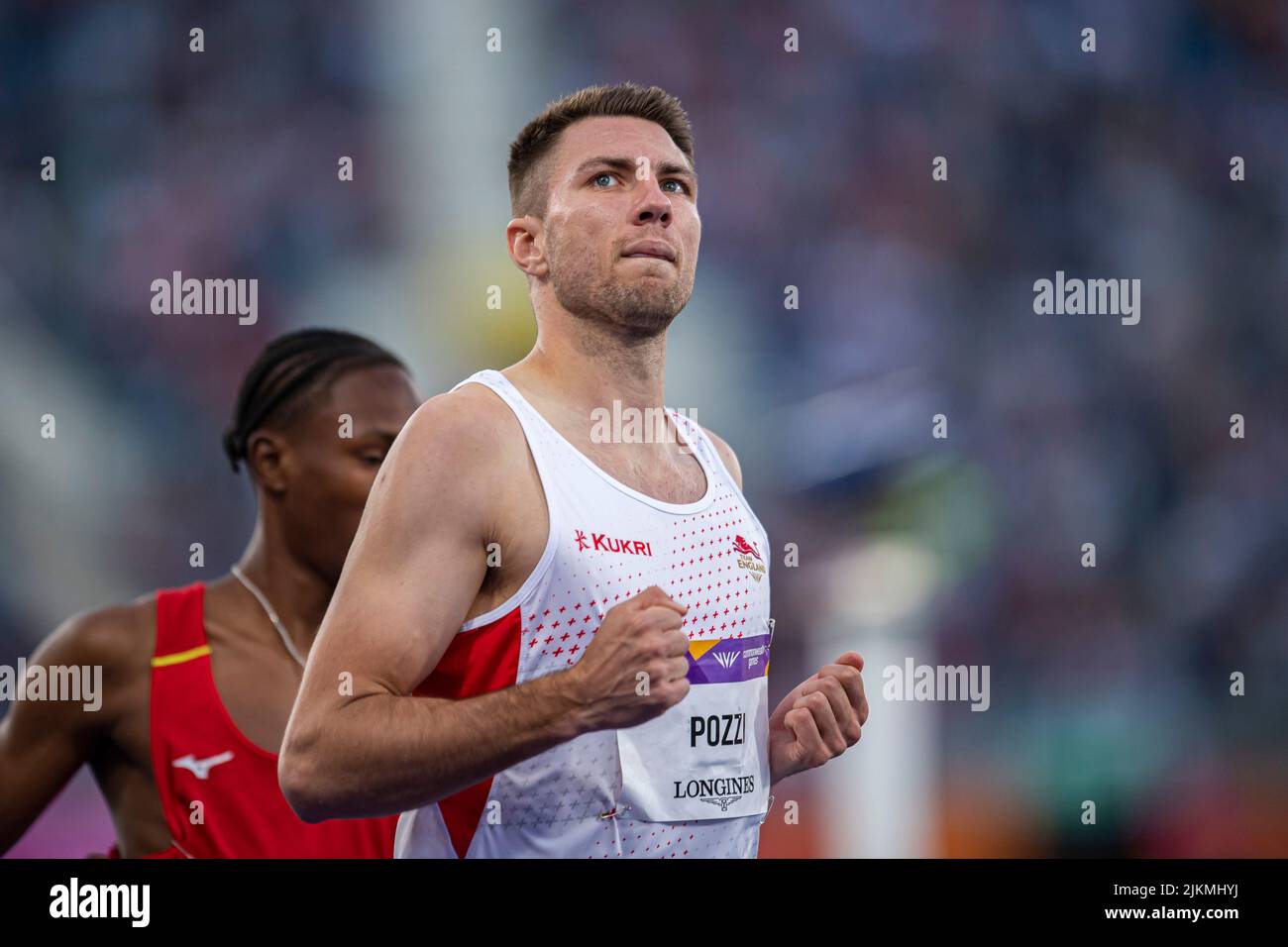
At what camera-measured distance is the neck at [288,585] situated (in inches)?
148

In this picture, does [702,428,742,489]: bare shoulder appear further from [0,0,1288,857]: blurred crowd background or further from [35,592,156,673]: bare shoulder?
[0,0,1288,857]: blurred crowd background

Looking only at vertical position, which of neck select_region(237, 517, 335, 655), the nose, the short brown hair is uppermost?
the short brown hair

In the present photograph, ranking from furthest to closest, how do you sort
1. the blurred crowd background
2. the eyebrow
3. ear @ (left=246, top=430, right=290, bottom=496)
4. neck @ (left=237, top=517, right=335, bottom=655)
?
the blurred crowd background < ear @ (left=246, top=430, right=290, bottom=496) < neck @ (left=237, top=517, right=335, bottom=655) < the eyebrow

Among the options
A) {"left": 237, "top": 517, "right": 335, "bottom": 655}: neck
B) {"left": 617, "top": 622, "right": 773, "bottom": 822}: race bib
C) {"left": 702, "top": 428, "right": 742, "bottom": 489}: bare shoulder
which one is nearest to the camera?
{"left": 617, "top": 622, "right": 773, "bottom": 822}: race bib

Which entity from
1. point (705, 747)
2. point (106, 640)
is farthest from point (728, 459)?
point (106, 640)

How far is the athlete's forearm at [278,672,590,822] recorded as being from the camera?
2.08 metres

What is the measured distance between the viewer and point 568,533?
2.28m

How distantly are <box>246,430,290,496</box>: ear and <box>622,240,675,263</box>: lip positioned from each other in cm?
176

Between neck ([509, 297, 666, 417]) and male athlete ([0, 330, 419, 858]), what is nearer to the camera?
neck ([509, 297, 666, 417])

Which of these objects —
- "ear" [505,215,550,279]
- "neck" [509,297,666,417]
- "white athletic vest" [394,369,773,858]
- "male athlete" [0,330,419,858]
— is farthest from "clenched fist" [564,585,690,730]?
"male athlete" [0,330,419,858]

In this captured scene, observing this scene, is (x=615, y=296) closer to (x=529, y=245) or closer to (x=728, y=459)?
(x=529, y=245)
